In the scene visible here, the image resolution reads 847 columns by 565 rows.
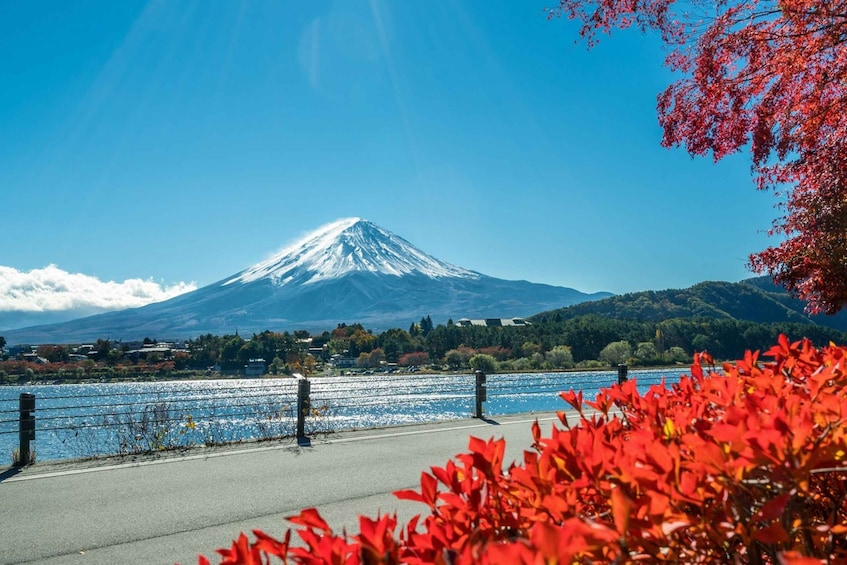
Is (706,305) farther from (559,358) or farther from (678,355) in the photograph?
(678,355)

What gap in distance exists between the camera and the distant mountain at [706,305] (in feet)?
294

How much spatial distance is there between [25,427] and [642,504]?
26.5 ft

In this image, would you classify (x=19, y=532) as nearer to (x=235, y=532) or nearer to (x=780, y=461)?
(x=235, y=532)

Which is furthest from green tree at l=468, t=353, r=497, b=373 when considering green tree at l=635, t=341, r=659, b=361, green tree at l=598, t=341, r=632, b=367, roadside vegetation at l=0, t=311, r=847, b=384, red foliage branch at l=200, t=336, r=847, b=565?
red foliage branch at l=200, t=336, r=847, b=565

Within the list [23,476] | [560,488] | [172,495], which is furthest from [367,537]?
[23,476]

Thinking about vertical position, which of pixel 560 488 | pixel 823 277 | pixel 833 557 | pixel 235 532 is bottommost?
pixel 235 532

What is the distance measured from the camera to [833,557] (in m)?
1.12

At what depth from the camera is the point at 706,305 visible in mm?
92125

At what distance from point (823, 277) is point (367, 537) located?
7.40m

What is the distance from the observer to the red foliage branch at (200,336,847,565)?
3.07 ft

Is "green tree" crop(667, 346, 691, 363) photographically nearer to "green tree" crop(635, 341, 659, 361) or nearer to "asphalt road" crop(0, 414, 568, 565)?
"green tree" crop(635, 341, 659, 361)

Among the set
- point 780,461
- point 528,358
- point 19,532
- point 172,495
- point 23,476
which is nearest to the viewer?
point 780,461

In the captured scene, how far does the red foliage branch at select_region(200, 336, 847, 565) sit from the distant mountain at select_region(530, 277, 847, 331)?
297 feet

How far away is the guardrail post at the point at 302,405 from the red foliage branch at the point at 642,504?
26.5 ft
